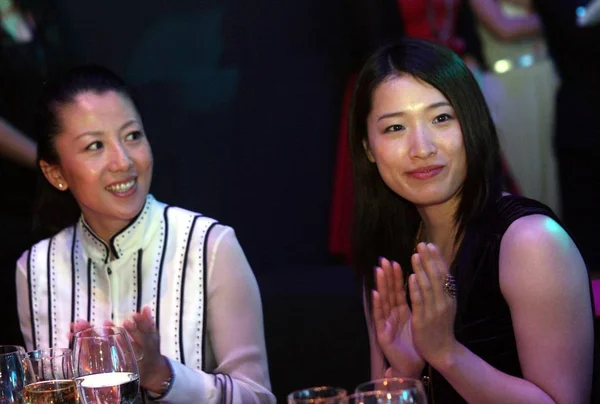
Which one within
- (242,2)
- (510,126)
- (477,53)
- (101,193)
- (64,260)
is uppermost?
(242,2)

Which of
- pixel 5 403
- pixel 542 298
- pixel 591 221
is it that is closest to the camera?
pixel 5 403

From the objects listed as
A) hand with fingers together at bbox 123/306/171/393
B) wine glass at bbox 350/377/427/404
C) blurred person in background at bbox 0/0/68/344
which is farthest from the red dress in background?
wine glass at bbox 350/377/427/404

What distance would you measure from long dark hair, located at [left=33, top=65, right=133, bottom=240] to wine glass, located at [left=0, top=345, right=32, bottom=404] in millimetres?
1012

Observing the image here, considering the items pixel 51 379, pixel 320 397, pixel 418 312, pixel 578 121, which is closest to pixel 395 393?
pixel 320 397

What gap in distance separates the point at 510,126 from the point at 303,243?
133 centimetres

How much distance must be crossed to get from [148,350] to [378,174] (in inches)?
30.0

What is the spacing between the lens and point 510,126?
4.64m

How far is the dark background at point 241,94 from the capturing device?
4668 millimetres

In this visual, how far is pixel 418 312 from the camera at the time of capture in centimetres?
160

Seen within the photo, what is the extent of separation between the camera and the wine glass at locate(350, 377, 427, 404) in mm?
1088

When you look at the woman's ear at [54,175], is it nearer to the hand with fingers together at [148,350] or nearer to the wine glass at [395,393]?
the hand with fingers together at [148,350]

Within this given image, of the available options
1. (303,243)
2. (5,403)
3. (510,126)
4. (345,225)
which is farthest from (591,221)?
(5,403)

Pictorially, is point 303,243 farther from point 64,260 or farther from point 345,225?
point 64,260

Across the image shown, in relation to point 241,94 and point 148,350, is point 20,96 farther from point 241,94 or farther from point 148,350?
point 148,350
